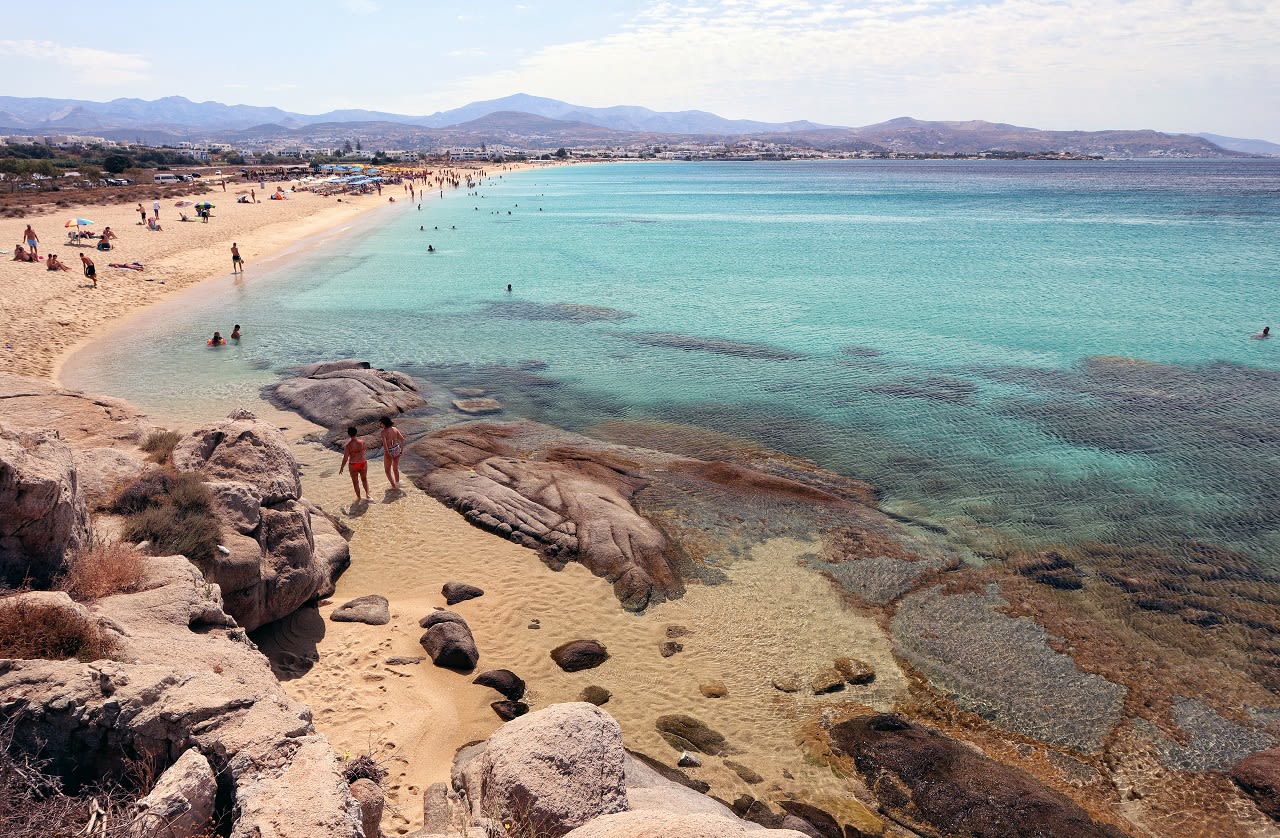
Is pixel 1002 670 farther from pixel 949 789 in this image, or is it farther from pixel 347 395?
pixel 347 395

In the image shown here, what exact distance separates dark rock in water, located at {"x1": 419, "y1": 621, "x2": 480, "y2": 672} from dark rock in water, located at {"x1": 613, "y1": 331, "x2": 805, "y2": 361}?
18760 millimetres

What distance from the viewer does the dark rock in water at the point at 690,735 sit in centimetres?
957

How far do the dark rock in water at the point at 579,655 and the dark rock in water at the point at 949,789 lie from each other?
3472 millimetres

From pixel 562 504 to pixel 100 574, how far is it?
822 centimetres

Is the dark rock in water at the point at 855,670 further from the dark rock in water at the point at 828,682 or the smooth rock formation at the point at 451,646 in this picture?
the smooth rock formation at the point at 451,646

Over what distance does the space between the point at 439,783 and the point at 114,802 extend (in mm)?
3442

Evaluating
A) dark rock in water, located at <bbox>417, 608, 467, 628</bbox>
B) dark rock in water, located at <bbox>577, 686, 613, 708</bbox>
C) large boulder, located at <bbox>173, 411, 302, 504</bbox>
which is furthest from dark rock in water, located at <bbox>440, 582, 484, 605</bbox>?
dark rock in water, located at <bbox>577, 686, 613, 708</bbox>

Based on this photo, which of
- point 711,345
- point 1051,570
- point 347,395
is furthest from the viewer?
point 711,345

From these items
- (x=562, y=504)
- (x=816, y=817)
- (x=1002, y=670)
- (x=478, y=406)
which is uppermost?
(x=478, y=406)

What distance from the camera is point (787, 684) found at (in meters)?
10.9

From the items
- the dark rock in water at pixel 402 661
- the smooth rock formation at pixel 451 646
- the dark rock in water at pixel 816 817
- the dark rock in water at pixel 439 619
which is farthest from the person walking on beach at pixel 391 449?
the dark rock in water at pixel 816 817

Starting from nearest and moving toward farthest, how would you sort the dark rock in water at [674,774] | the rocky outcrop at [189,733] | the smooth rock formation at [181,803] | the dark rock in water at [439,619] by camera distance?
1. the smooth rock formation at [181,803]
2. the rocky outcrop at [189,733]
3. the dark rock in water at [674,774]
4. the dark rock in water at [439,619]

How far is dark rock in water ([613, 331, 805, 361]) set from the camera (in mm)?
28109

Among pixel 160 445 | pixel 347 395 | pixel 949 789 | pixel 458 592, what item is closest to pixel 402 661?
pixel 458 592
